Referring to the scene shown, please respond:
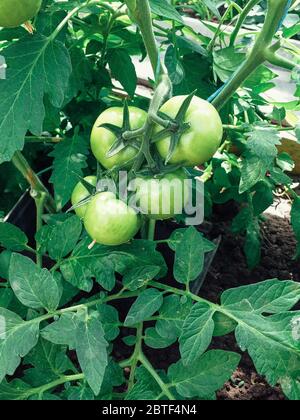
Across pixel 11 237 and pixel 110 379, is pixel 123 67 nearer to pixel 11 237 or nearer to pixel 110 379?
pixel 11 237

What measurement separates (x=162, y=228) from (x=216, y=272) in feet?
0.81

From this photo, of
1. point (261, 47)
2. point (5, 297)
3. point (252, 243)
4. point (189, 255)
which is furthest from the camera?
point (252, 243)

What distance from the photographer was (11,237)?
95cm

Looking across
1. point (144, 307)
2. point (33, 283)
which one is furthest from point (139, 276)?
point (33, 283)

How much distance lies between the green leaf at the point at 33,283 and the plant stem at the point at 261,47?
384mm

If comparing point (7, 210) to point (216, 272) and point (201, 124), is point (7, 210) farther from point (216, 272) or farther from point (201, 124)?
point (201, 124)

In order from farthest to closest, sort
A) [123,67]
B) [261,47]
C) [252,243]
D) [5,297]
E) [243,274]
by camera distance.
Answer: [243,274], [252,243], [123,67], [5,297], [261,47]

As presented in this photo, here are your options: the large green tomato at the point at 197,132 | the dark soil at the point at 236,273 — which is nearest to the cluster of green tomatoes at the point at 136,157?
the large green tomato at the point at 197,132

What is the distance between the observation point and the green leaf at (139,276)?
0.83 metres

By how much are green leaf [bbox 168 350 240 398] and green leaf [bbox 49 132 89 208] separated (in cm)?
39

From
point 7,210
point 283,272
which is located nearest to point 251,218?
point 283,272

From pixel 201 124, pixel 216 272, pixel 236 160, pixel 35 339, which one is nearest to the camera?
pixel 201 124

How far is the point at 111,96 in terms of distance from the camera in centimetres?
127

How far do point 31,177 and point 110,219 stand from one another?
35 cm
